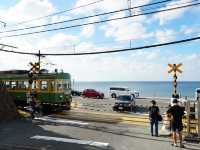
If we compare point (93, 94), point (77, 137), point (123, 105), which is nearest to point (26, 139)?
point (77, 137)

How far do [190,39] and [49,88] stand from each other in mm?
17510

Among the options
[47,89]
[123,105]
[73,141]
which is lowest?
[73,141]

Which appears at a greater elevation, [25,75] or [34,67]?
[34,67]

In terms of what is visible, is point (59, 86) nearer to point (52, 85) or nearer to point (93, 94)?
point (52, 85)

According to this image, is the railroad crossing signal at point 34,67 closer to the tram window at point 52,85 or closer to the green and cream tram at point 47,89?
the green and cream tram at point 47,89

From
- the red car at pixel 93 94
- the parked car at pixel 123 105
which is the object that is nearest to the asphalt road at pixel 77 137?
the parked car at pixel 123 105

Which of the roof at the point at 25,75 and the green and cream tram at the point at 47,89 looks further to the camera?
the roof at the point at 25,75

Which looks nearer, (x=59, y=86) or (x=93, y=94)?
(x=59, y=86)

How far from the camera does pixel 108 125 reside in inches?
881

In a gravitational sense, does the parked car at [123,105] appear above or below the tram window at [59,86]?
below

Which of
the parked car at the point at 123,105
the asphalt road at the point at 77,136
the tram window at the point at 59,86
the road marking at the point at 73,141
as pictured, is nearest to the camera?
the asphalt road at the point at 77,136

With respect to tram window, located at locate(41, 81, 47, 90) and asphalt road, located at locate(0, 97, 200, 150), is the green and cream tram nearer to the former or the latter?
tram window, located at locate(41, 81, 47, 90)

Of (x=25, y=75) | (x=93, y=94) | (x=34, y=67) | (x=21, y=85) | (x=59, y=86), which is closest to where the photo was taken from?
(x=34, y=67)

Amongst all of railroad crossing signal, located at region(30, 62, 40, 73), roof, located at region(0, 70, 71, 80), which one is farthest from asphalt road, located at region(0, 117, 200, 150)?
railroad crossing signal, located at region(30, 62, 40, 73)
